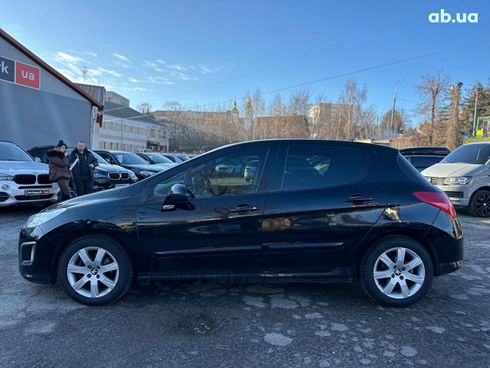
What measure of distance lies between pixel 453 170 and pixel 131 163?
34.6 feet

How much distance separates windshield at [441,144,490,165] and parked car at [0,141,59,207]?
9668mm

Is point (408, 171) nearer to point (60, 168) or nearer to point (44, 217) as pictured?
point (44, 217)

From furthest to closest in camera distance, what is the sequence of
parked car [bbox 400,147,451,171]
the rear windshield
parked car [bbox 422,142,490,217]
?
parked car [bbox 400,147,451,171]
parked car [bbox 422,142,490,217]
the rear windshield

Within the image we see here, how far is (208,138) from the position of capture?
70.6 metres

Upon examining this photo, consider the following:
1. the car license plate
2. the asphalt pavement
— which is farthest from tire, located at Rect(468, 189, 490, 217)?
the car license plate

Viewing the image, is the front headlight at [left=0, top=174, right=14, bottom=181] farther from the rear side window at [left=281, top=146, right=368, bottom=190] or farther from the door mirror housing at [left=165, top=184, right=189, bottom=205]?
the rear side window at [left=281, top=146, right=368, bottom=190]

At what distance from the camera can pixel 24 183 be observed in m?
7.77

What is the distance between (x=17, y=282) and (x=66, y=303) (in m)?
0.96

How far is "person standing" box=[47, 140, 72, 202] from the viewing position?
793cm

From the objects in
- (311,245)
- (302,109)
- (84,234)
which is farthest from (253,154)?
(302,109)

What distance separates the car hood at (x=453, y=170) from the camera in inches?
347

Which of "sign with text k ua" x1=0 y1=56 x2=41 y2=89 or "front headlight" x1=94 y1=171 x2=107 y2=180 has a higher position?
"sign with text k ua" x1=0 y1=56 x2=41 y2=89

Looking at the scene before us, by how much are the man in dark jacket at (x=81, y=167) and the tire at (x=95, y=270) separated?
18.0 feet

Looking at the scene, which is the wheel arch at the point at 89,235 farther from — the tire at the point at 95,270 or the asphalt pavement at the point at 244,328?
the asphalt pavement at the point at 244,328
